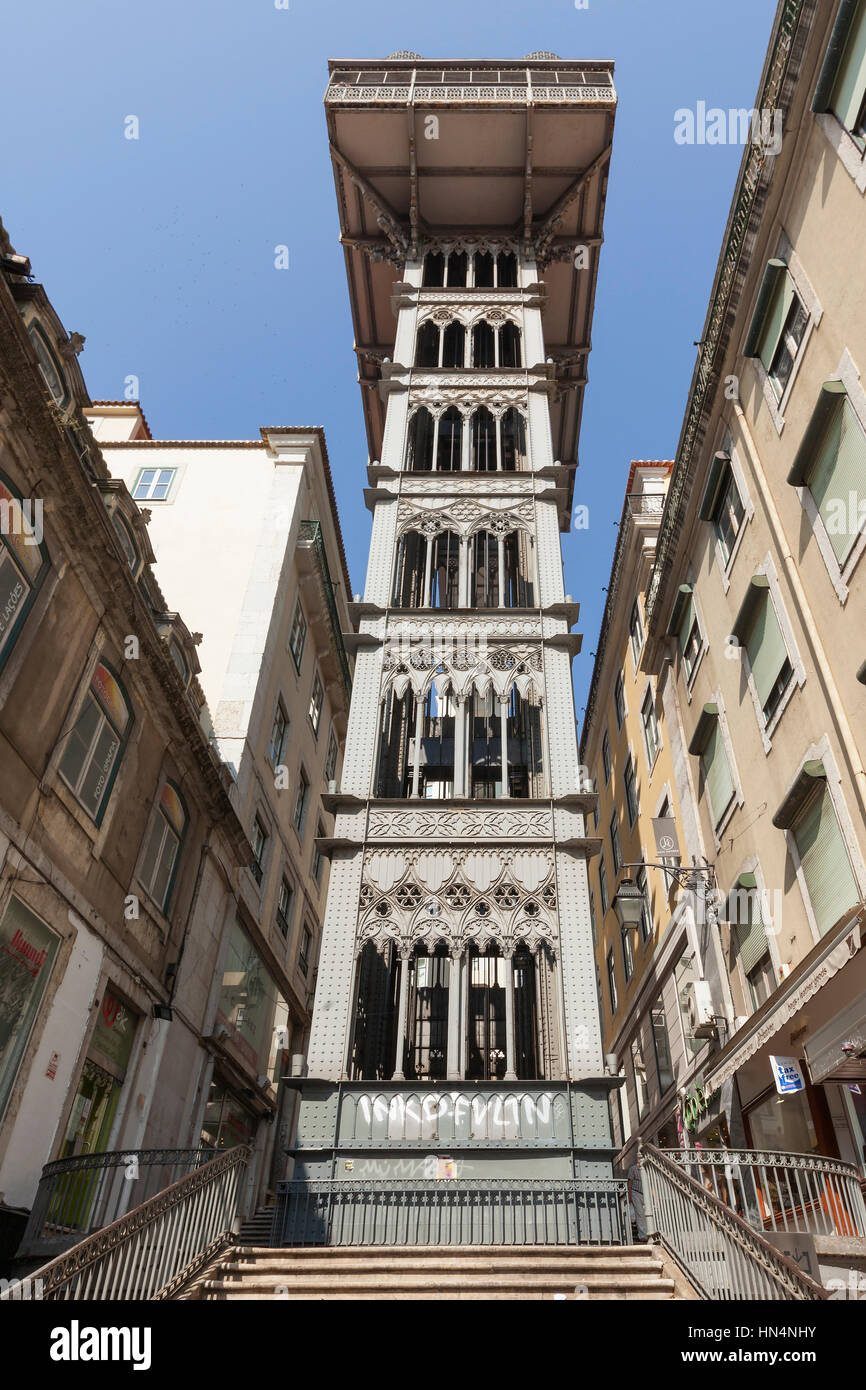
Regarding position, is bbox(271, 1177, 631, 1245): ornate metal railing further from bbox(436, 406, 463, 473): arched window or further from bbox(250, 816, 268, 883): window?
bbox(436, 406, 463, 473): arched window

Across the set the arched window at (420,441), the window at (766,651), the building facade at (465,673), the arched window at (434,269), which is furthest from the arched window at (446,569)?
the arched window at (434,269)

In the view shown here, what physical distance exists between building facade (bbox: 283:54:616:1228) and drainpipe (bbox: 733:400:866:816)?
538 centimetres

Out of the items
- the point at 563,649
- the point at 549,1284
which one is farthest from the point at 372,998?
the point at 563,649

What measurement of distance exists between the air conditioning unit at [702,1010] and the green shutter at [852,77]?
1548 centimetres

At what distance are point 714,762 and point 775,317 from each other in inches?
361

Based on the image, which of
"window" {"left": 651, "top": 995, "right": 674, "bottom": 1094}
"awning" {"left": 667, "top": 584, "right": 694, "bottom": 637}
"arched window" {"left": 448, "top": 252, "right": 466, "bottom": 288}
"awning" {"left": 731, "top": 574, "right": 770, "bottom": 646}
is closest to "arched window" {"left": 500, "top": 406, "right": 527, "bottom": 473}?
"awning" {"left": 667, "top": 584, "right": 694, "bottom": 637}

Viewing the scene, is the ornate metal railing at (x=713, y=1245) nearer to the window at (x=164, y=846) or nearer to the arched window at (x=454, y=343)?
the window at (x=164, y=846)

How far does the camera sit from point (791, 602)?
15758mm

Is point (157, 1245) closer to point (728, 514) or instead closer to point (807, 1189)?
point (807, 1189)

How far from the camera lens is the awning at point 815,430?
45.0 ft

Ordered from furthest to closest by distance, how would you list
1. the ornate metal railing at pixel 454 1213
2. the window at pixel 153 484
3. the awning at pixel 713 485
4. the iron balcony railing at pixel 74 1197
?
the window at pixel 153 484 → the awning at pixel 713 485 → the ornate metal railing at pixel 454 1213 → the iron balcony railing at pixel 74 1197

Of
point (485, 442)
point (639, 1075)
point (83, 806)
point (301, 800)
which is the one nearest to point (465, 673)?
point (83, 806)

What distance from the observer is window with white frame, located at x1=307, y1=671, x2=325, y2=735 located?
103ft

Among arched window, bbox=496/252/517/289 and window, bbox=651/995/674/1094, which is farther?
arched window, bbox=496/252/517/289
